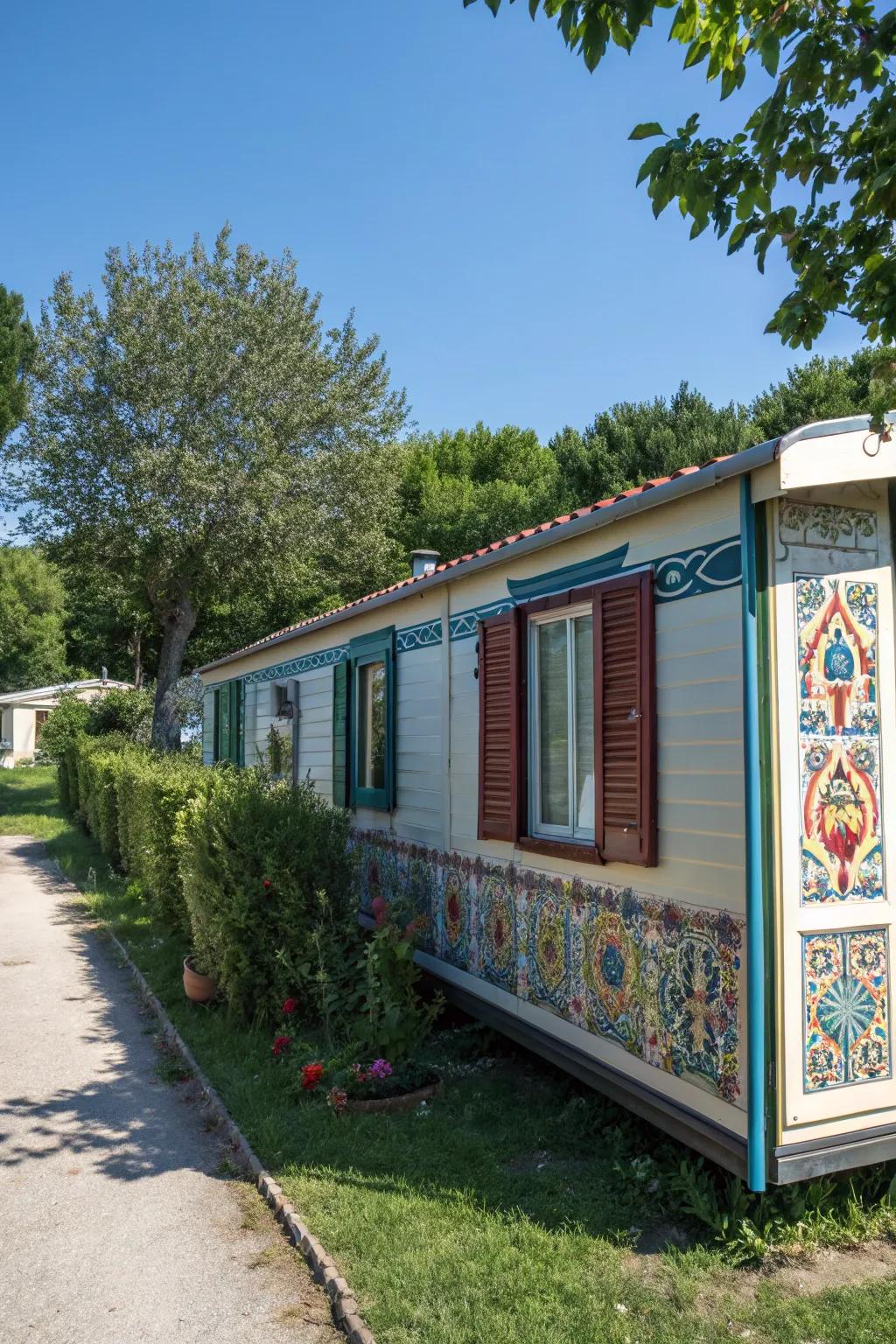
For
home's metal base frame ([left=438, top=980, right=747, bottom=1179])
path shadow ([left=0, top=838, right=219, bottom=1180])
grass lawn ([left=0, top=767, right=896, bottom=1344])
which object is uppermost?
home's metal base frame ([left=438, top=980, right=747, bottom=1179])

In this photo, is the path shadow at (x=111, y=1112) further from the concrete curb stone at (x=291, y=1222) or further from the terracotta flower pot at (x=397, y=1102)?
the terracotta flower pot at (x=397, y=1102)

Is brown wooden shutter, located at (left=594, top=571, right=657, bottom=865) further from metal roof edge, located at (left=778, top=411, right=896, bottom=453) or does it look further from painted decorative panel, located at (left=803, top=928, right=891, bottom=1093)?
metal roof edge, located at (left=778, top=411, right=896, bottom=453)

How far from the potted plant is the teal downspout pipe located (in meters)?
4.25

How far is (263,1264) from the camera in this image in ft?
12.2

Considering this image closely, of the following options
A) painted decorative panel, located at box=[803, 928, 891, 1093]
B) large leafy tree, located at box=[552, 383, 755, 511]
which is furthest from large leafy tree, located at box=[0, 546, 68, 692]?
painted decorative panel, located at box=[803, 928, 891, 1093]

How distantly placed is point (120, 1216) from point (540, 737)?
2.98 meters

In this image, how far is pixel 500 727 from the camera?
5.65 m

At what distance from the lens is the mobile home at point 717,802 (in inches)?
144

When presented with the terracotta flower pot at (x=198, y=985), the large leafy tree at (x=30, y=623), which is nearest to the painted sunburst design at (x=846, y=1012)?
the terracotta flower pot at (x=198, y=985)

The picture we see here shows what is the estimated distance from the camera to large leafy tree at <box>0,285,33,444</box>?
18.2 m

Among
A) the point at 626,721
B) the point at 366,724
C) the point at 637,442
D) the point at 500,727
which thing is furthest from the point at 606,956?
the point at 637,442

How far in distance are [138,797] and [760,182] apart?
889cm

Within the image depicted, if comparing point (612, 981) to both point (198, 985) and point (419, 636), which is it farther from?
point (198, 985)

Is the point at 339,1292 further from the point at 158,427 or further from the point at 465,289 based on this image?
the point at 158,427
